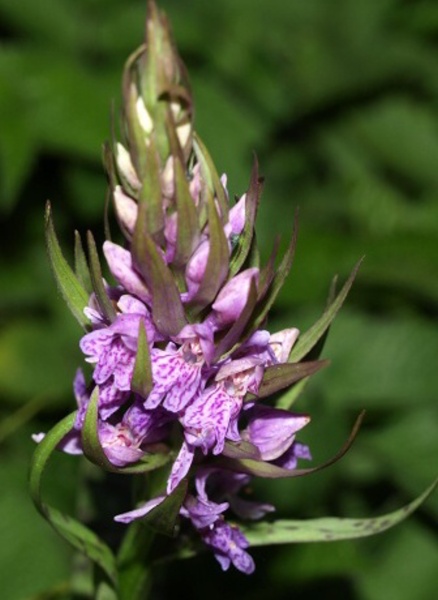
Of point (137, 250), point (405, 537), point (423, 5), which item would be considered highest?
point (137, 250)

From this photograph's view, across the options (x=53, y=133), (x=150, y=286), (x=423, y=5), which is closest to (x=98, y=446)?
(x=150, y=286)

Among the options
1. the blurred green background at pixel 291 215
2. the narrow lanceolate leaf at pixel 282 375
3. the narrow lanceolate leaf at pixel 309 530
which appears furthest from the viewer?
the blurred green background at pixel 291 215

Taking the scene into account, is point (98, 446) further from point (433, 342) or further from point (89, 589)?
point (433, 342)

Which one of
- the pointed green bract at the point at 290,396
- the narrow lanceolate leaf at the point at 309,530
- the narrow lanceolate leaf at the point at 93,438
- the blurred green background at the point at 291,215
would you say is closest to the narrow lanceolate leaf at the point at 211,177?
the narrow lanceolate leaf at the point at 93,438

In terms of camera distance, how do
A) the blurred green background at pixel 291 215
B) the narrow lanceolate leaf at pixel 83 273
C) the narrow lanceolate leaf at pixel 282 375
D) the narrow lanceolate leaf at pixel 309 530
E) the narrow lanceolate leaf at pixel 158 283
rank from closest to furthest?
the narrow lanceolate leaf at pixel 158 283
the narrow lanceolate leaf at pixel 282 375
the narrow lanceolate leaf at pixel 83 273
the narrow lanceolate leaf at pixel 309 530
the blurred green background at pixel 291 215

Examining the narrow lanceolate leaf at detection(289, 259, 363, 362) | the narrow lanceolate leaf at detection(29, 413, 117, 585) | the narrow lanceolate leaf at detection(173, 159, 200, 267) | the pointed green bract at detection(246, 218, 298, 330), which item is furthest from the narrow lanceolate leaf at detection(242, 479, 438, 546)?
the narrow lanceolate leaf at detection(173, 159, 200, 267)

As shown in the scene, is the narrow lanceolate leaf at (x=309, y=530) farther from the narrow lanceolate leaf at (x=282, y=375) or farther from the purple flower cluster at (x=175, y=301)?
the narrow lanceolate leaf at (x=282, y=375)

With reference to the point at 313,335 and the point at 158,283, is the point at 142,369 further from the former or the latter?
the point at 313,335
